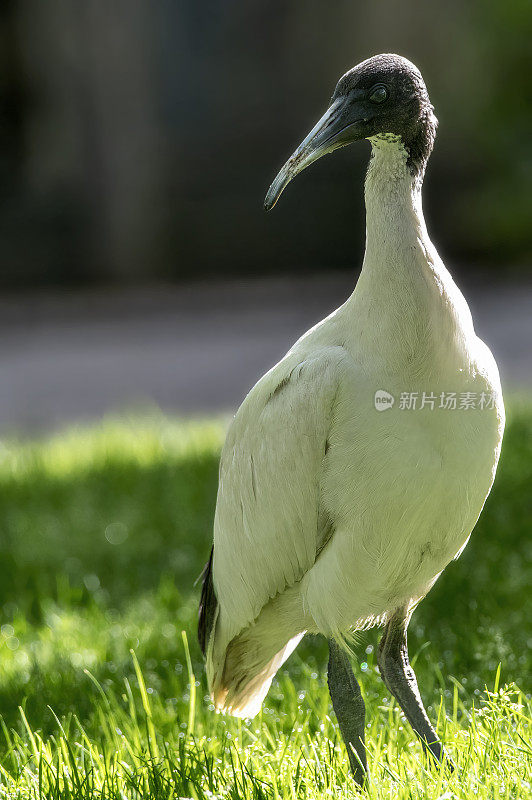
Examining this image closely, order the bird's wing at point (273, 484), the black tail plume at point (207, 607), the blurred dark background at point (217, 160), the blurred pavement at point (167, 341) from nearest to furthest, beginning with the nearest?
1. the bird's wing at point (273, 484)
2. the black tail plume at point (207, 607)
3. the blurred pavement at point (167, 341)
4. the blurred dark background at point (217, 160)

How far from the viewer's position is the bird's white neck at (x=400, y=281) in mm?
2857

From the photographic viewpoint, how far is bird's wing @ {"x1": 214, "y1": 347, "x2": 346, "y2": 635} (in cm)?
299

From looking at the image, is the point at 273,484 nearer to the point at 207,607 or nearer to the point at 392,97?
the point at 207,607

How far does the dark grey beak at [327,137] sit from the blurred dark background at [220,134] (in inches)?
382

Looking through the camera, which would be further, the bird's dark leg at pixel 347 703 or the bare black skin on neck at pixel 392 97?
the bird's dark leg at pixel 347 703

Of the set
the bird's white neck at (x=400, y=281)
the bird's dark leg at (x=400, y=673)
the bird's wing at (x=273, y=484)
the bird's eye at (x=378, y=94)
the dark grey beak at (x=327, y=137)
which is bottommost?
the bird's dark leg at (x=400, y=673)

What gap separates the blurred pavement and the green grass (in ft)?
7.29

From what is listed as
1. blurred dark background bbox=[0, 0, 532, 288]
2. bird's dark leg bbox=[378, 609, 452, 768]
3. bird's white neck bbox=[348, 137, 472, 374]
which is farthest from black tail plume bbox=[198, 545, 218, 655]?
blurred dark background bbox=[0, 0, 532, 288]

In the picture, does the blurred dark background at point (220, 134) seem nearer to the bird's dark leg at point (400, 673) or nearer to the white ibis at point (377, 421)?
the bird's dark leg at point (400, 673)

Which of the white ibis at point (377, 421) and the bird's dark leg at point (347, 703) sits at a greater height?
the white ibis at point (377, 421)

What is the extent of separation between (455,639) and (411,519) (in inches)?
57.3

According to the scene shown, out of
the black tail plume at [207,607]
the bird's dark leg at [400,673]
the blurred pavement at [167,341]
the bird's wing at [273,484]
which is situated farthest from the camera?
the blurred pavement at [167,341]

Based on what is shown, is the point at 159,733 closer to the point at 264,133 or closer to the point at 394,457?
the point at 394,457

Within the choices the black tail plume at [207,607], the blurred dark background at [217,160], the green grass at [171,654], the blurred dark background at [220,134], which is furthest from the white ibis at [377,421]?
the blurred dark background at [220,134]
